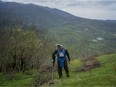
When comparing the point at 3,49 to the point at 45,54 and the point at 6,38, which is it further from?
the point at 45,54

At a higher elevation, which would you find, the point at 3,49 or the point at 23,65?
the point at 3,49

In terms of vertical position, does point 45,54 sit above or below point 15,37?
below

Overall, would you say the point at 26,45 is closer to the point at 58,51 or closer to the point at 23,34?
the point at 23,34

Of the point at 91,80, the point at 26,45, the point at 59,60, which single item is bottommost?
the point at 91,80

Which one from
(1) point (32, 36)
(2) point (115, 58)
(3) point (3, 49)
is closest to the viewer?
(2) point (115, 58)

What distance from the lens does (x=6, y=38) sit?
58281 millimetres

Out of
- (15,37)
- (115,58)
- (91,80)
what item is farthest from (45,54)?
(91,80)

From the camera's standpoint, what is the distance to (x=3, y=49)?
57406 millimetres

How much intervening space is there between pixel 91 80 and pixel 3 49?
4182cm

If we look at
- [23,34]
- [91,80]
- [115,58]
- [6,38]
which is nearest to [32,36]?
[23,34]

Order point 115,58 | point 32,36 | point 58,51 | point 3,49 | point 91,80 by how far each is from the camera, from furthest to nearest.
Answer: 1. point 32,36
2. point 3,49
3. point 115,58
4. point 58,51
5. point 91,80

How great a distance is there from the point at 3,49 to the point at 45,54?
12.2m

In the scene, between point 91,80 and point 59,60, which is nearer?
point 91,80

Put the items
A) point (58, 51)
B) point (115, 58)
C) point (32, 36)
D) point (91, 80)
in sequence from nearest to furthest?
point (91, 80) → point (58, 51) → point (115, 58) → point (32, 36)
